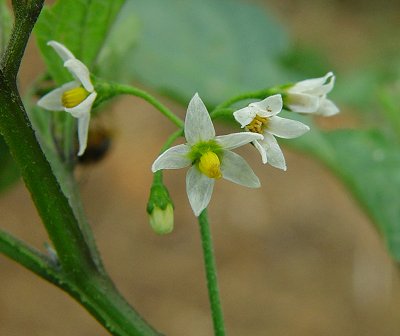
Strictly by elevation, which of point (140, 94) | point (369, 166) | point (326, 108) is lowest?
point (369, 166)

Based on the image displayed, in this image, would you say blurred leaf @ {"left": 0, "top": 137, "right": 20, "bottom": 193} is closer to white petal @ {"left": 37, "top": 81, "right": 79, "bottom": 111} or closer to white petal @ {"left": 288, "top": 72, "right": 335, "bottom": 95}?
white petal @ {"left": 37, "top": 81, "right": 79, "bottom": 111}

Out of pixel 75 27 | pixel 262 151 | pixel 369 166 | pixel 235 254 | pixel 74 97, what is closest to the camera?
pixel 262 151

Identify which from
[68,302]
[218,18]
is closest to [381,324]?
[68,302]

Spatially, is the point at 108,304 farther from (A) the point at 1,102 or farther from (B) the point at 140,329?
(A) the point at 1,102

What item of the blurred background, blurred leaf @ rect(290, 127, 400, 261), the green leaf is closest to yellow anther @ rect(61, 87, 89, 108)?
the green leaf

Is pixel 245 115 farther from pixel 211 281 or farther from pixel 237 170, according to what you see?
pixel 211 281

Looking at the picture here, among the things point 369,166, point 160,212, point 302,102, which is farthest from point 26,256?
point 369,166
